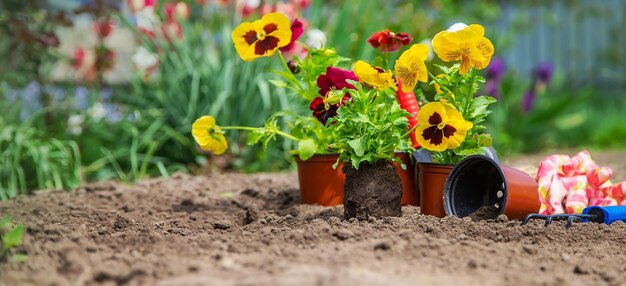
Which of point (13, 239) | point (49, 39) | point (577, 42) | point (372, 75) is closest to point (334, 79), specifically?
point (372, 75)

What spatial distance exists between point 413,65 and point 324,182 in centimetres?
72

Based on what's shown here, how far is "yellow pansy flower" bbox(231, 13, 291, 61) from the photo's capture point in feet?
8.74

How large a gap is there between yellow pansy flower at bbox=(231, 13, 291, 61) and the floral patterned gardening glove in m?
1.01

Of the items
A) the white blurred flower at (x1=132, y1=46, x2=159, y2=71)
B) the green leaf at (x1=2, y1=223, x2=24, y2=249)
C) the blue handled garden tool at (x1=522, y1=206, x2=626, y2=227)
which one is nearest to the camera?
the green leaf at (x1=2, y1=223, x2=24, y2=249)

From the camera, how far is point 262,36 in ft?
8.78

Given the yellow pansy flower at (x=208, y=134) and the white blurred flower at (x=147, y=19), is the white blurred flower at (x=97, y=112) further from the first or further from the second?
the yellow pansy flower at (x=208, y=134)

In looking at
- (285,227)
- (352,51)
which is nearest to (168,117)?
(352,51)

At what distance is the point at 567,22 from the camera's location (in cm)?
1027

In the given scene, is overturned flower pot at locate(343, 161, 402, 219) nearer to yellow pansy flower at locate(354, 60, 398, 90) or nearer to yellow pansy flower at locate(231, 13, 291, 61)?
yellow pansy flower at locate(354, 60, 398, 90)

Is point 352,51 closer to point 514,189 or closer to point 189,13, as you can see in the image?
point 189,13

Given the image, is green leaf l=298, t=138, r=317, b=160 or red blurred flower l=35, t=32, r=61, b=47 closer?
green leaf l=298, t=138, r=317, b=160

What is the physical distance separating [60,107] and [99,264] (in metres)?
3.01

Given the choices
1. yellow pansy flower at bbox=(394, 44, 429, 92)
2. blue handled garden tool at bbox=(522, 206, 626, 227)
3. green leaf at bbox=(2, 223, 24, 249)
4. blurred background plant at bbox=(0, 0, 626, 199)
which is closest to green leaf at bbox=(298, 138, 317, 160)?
yellow pansy flower at bbox=(394, 44, 429, 92)

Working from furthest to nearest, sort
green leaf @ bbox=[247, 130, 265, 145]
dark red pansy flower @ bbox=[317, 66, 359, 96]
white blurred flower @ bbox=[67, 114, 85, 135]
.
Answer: white blurred flower @ bbox=[67, 114, 85, 135] < green leaf @ bbox=[247, 130, 265, 145] < dark red pansy flower @ bbox=[317, 66, 359, 96]
